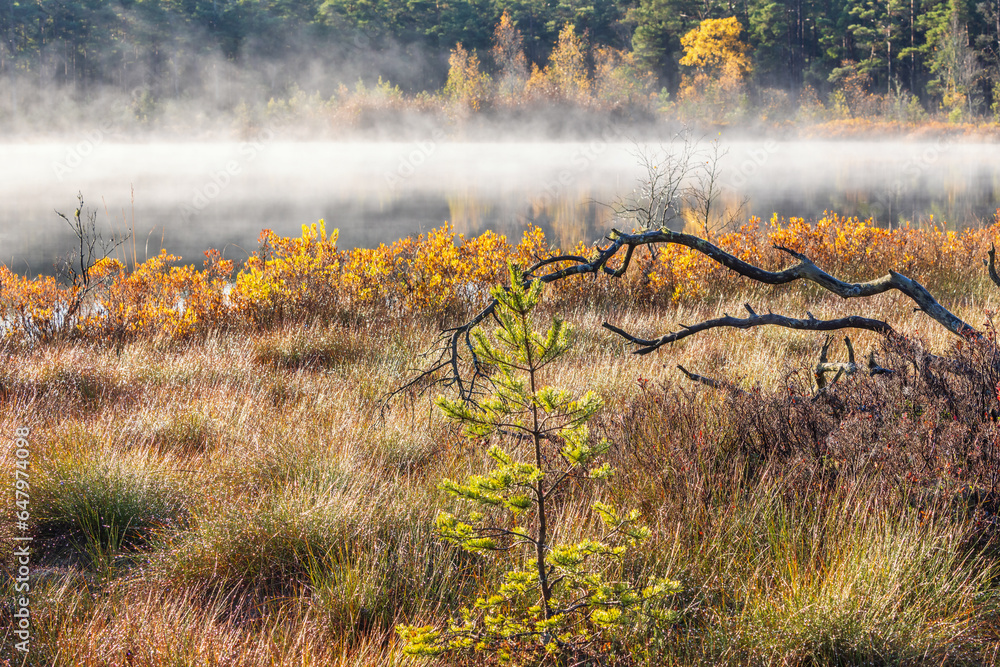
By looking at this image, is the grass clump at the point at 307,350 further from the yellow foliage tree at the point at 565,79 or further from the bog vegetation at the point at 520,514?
the yellow foliage tree at the point at 565,79

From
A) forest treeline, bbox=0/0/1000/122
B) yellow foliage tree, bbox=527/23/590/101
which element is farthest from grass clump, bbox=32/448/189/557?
yellow foliage tree, bbox=527/23/590/101

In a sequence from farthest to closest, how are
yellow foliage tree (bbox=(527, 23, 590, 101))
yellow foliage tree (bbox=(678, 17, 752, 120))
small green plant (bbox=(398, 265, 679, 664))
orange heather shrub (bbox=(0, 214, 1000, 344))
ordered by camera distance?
yellow foliage tree (bbox=(678, 17, 752, 120))
yellow foliage tree (bbox=(527, 23, 590, 101))
orange heather shrub (bbox=(0, 214, 1000, 344))
small green plant (bbox=(398, 265, 679, 664))

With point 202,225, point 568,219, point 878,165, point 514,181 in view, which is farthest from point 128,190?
point 878,165

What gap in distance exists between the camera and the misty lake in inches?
715

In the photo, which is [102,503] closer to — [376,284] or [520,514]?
[520,514]

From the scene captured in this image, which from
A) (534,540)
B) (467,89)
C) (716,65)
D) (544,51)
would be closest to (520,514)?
(534,540)

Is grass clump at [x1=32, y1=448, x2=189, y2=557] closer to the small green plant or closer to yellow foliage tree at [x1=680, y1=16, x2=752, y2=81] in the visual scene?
the small green plant

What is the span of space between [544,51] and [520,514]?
261 feet

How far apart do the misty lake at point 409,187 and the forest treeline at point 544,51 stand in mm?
6151

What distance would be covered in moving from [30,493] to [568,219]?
54.3ft

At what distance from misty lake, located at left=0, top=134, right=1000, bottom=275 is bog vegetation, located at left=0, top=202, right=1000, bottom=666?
16.6ft

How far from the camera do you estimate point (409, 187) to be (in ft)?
94.6

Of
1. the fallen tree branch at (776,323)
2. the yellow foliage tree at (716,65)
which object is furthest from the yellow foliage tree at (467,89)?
the fallen tree branch at (776,323)

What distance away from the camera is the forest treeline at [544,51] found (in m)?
51.2
